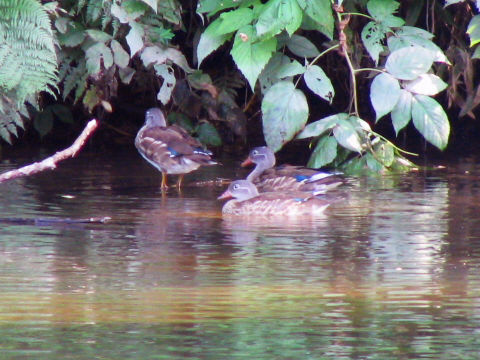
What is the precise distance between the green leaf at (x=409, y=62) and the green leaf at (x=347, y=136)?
540 mm

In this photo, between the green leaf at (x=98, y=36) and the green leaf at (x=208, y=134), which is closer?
the green leaf at (x=98, y=36)

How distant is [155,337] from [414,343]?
966mm

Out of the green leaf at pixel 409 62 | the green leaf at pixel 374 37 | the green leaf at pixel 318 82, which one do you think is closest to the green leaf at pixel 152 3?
the green leaf at pixel 318 82

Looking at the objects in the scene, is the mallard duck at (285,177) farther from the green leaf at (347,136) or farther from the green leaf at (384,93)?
the green leaf at (384,93)

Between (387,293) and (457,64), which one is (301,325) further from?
(457,64)

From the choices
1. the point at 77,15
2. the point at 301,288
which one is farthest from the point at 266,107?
the point at 301,288

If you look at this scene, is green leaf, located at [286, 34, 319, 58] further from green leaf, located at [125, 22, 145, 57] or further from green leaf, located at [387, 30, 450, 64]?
green leaf, located at [125, 22, 145, 57]

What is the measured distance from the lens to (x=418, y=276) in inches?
218

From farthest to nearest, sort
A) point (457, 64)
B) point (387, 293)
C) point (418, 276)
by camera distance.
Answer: point (457, 64) < point (418, 276) < point (387, 293)

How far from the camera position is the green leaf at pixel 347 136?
8445 millimetres

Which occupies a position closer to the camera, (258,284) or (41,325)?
(41,325)

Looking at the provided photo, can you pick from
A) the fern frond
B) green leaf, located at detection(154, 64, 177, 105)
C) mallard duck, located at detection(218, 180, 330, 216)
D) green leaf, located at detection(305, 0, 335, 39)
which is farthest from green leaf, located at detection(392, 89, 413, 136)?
the fern frond

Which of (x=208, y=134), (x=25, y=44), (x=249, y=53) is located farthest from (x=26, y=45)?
(x=208, y=134)

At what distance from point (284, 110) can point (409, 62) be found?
0.95 metres
